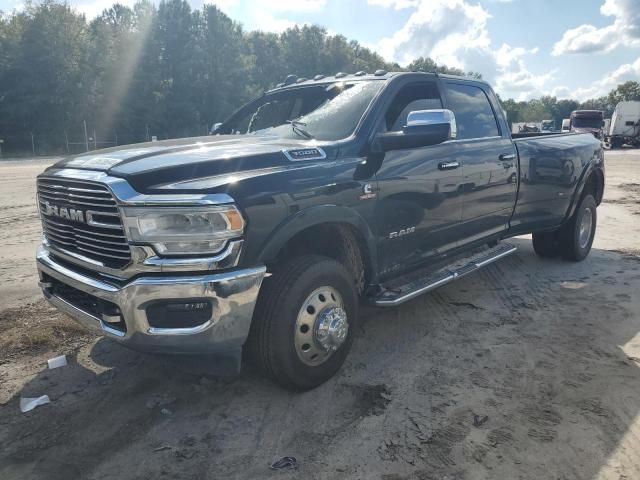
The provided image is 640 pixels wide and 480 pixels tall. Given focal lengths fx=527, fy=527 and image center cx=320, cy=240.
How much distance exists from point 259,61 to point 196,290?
62229mm

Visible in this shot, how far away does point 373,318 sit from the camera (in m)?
4.59

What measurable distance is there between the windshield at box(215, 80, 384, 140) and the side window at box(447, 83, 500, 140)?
0.97 meters

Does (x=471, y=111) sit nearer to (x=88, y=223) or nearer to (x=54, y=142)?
(x=88, y=223)

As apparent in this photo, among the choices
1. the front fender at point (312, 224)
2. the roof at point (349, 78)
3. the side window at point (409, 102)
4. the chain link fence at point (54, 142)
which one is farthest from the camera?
the chain link fence at point (54, 142)

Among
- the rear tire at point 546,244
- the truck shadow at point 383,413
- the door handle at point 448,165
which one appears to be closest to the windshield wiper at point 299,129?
the door handle at point 448,165

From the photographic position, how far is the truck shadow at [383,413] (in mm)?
2625

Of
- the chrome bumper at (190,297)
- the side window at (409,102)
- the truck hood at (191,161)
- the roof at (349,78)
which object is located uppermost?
the roof at (349,78)

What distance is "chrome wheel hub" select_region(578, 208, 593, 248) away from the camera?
20.7 feet

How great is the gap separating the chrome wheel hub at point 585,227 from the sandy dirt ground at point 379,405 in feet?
5.17

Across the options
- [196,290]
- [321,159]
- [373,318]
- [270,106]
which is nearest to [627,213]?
[373,318]

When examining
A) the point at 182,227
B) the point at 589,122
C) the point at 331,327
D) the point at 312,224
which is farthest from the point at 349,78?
the point at 589,122

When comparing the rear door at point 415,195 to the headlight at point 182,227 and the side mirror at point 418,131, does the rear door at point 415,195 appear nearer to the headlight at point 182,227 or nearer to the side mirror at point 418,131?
the side mirror at point 418,131

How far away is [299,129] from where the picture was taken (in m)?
3.87

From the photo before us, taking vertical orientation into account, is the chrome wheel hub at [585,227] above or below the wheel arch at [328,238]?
below
